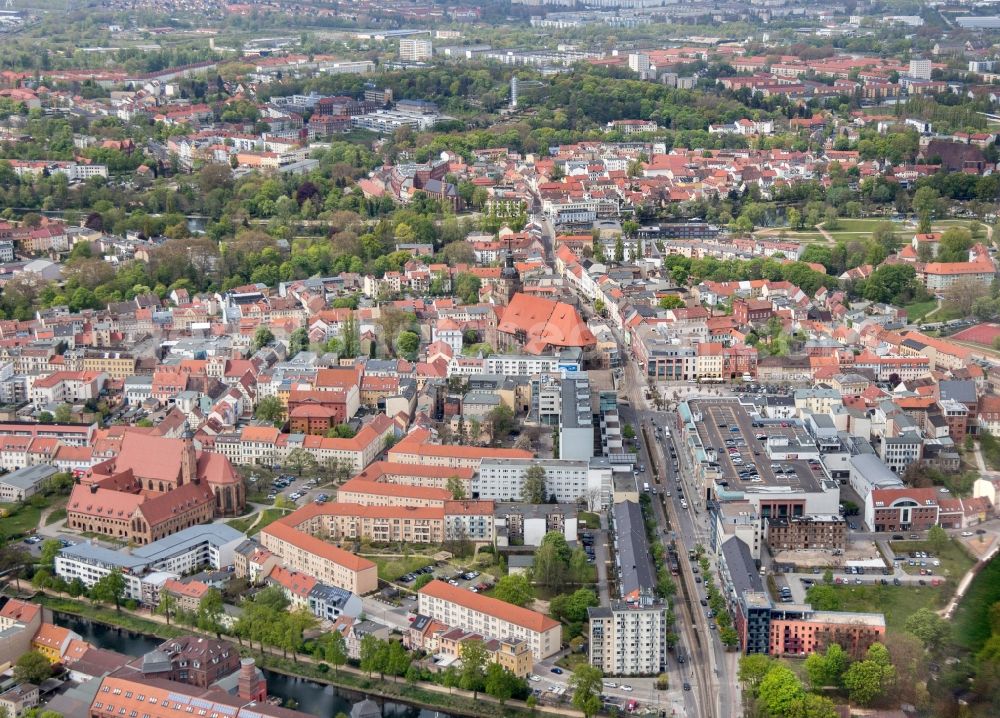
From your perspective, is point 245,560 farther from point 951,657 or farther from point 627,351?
point 627,351

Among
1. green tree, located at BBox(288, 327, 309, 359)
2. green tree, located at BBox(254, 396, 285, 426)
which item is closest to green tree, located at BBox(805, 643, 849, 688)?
green tree, located at BBox(254, 396, 285, 426)

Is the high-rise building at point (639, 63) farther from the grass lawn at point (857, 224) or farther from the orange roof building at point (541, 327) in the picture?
the orange roof building at point (541, 327)

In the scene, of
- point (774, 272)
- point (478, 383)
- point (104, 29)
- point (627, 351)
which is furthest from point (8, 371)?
point (104, 29)

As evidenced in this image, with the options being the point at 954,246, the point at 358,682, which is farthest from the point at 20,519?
the point at 954,246

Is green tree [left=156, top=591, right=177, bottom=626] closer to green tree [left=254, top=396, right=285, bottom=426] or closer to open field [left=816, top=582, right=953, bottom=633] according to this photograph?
green tree [left=254, top=396, right=285, bottom=426]

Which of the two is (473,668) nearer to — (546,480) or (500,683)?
(500,683)

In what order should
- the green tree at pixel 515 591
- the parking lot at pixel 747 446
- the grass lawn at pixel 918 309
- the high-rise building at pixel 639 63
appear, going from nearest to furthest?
the green tree at pixel 515 591
the parking lot at pixel 747 446
the grass lawn at pixel 918 309
the high-rise building at pixel 639 63

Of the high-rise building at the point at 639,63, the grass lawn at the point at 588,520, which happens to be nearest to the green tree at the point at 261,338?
the grass lawn at the point at 588,520
